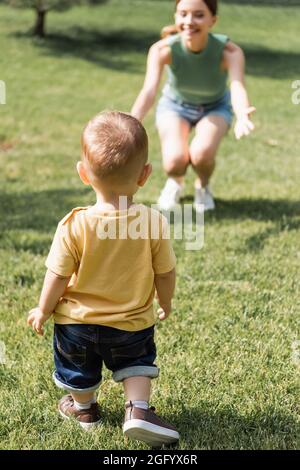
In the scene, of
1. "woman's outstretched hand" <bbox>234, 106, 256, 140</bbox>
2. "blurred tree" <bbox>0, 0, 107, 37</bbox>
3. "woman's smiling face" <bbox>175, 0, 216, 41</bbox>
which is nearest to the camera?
"woman's outstretched hand" <bbox>234, 106, 256, 140</bbox>

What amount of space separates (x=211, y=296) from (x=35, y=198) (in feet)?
8.11

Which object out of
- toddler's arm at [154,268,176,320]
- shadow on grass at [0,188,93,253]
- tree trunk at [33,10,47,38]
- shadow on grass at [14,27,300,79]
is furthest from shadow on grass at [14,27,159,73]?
toddler's arm at [154,268,176,320]

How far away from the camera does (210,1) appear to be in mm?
4676

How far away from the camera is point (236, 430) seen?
8.09ft

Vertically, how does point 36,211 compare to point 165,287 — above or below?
below

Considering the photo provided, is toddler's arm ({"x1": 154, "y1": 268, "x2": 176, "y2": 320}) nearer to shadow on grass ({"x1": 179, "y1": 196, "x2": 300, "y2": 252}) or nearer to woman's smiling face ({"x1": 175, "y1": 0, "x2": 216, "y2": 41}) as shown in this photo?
shadow on grass ({"x1": 179, "y1": 196, "x2": 300, "y2": 252})

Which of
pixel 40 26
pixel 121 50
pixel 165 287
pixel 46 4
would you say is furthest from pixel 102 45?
pixel 165 287

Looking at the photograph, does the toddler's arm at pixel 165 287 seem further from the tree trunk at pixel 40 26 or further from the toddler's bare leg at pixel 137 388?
the tree trunk at pixel 40 26

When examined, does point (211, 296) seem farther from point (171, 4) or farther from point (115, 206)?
point (171, 4)

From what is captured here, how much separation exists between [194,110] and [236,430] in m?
3.24

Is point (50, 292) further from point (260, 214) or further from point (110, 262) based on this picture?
point (260, 214)

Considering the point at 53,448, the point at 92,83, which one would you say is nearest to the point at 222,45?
the point at 53,448

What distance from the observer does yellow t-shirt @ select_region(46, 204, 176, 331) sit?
7.50ft

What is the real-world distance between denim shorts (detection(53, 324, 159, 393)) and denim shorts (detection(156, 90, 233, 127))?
305 cm
